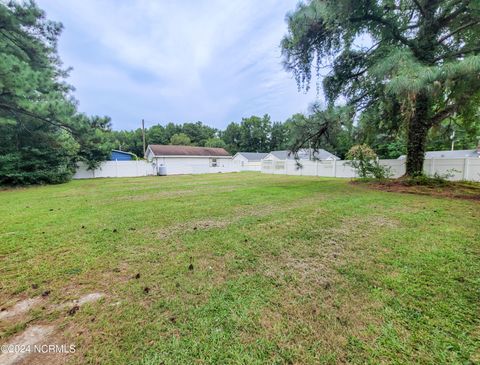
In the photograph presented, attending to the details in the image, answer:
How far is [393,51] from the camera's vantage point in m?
6.28

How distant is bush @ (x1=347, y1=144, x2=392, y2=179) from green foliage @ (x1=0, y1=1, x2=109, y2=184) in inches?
495

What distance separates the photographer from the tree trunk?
25.2 feet

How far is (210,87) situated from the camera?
19.0 metres

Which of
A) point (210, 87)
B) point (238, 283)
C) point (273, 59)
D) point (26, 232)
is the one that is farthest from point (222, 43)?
point (238, 283)

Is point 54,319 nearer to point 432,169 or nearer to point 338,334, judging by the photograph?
point 338,334

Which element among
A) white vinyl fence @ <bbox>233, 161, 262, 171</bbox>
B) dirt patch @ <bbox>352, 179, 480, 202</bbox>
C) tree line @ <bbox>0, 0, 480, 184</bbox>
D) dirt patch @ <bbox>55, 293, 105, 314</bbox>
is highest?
tree line @ <bbox>0, 0, 480, 184</bbox>

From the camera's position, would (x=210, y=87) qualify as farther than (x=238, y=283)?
Yes

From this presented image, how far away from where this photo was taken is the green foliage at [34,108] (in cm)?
732

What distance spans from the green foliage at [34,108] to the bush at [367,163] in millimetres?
12574

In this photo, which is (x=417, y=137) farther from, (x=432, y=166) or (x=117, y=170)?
(x=117, y=170)

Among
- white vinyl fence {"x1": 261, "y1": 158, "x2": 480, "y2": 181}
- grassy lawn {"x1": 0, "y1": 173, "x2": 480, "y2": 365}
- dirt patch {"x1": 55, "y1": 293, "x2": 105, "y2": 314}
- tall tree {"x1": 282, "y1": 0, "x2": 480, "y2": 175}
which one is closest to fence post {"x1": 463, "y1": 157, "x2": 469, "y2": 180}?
white vinyl fence {"x1": 261, "y1": 158, "x2": 480, "y2": 181}

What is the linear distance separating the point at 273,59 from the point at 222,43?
15.2 ft

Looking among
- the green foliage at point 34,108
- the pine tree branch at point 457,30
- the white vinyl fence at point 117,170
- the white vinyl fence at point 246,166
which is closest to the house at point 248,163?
the white vinyl fence at point 246,166

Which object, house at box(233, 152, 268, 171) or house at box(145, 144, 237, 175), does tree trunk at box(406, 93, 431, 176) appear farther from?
house at box(233, 152, 268, 171)
